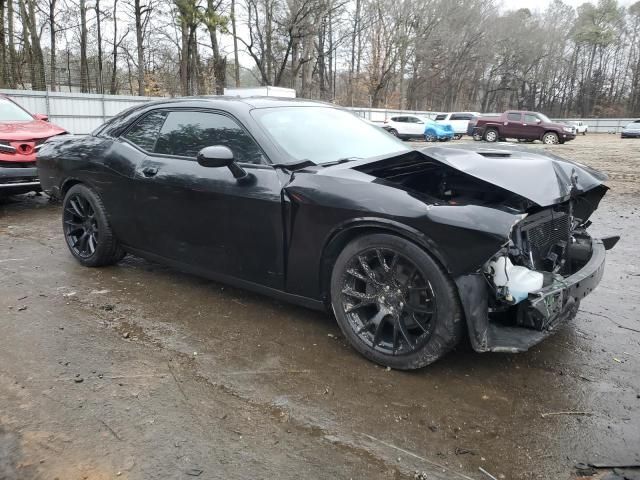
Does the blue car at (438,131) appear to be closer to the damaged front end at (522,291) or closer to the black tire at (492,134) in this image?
the black tire at (492,134)

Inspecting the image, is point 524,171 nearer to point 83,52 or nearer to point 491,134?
point 491,134

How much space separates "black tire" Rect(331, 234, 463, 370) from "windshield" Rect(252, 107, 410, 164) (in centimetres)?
85

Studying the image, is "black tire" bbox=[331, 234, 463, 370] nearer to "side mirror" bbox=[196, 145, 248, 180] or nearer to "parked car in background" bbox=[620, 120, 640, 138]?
"side mirror" bbox=[196, 145, 248, 180]

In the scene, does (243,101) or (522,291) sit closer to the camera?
(522,291)

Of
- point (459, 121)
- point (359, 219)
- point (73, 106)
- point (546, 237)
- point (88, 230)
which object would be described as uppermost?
point (459, 121)

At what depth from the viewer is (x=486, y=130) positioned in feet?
85.0

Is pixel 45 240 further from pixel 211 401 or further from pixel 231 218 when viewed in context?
pixel 211 401

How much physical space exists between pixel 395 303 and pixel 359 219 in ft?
1.69

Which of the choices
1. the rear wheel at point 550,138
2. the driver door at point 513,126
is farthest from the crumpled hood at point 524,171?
the driver door at point 513,126

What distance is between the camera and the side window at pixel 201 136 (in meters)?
3.40

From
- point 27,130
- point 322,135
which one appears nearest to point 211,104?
point 322,135

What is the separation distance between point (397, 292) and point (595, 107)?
62521 millimetres

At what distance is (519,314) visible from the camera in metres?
2.60

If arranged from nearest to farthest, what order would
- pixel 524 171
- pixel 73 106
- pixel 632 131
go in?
pixel 524 171
pixel 73 106
pixel 632 131
